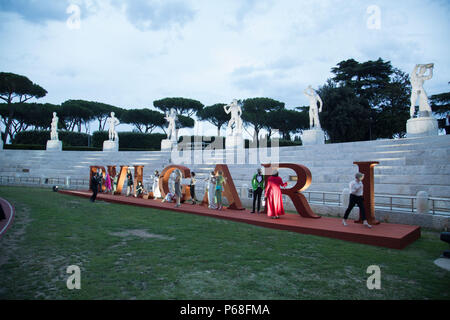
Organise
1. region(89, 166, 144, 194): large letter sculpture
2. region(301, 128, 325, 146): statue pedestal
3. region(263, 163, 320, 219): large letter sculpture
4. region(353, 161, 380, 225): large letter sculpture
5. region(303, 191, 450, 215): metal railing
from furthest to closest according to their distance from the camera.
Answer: region(301, 128, 325, 146): statue pedestal
region(89, 166, 144, 194): large letter sculpture
region(263, 163, 320, 219): large letter sculpture
region(303, 191, 450, 215): metal railing
region(353, 161, 380, 225): large letter sculpture

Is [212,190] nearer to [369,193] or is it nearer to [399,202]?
[369,193]

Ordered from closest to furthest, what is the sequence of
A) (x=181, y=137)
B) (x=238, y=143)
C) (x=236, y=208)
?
(x=236, y=208)
(x=238, y=143)
(x=181, y=137)

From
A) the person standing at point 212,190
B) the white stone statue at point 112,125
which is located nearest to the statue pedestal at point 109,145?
the white stone statue at point 112,125

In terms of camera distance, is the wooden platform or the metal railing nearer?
the wooden platform

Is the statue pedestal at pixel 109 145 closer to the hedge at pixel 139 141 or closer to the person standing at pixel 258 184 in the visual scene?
the hedge at pixel 139 141

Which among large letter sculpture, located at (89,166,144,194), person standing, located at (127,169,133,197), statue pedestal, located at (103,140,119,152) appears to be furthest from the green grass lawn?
statue pedestal, located at (103,140,119,152)

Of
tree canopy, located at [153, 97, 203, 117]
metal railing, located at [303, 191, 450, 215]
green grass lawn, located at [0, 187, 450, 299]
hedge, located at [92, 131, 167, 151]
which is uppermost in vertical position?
tree canopy, located at [153, 97, 203, 117]

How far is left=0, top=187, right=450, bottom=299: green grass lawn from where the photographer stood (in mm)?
4242

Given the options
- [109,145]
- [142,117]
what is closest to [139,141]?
[109,145]

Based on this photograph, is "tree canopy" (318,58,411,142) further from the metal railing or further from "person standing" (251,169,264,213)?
"person standing" (251,169,264,213)

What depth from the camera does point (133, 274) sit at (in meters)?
4.80
